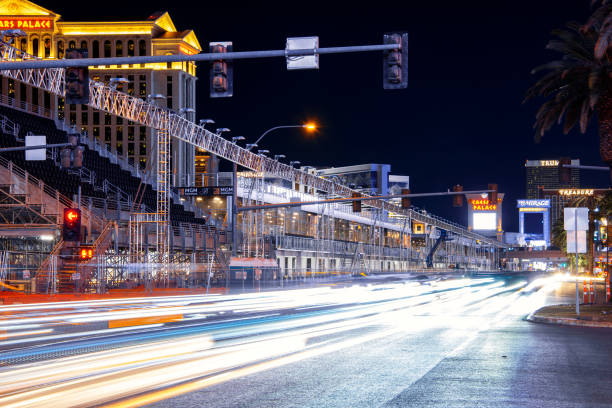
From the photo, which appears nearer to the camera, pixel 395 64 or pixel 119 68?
pixel 395 64

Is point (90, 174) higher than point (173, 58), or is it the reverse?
point (173, 58)

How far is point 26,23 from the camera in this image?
132m

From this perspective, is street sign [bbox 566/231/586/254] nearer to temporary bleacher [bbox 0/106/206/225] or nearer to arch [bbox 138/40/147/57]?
temporary bleacher [bbox 0/106/206/225]

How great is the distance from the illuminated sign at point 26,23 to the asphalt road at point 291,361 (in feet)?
390

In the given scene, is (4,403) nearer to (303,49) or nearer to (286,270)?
(303,49)

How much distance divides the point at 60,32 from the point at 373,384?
5571 inches

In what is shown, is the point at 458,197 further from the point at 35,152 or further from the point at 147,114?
the point at 35,152

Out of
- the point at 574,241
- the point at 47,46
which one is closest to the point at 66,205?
the point at 574,241

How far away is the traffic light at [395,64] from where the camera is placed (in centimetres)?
1788

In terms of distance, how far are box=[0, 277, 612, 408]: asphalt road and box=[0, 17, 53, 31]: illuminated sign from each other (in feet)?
390

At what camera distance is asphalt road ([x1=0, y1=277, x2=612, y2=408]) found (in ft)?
31.9

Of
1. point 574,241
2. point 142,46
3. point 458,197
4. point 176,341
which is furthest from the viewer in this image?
point 142,46

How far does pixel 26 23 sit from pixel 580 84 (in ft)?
411

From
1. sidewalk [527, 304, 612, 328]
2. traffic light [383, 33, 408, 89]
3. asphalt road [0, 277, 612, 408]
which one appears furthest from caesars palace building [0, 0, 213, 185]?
traffic light [383, 33, 408, 89]
